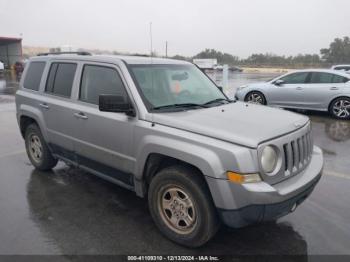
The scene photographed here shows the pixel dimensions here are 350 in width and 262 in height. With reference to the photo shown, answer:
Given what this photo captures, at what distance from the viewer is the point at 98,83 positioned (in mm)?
4273

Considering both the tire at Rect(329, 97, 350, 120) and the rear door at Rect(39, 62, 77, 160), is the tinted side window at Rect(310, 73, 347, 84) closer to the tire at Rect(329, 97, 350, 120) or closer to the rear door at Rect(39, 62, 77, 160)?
the tire at Rect(329, 97, 350, 120)

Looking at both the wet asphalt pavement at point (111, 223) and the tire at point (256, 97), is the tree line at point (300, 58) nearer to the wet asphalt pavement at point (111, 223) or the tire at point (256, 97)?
the tire at point (256, 97)

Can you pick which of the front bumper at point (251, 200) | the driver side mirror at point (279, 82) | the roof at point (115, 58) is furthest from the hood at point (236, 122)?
the driver side mirror at point (279, 82)

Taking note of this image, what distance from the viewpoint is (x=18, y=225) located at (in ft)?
12.6

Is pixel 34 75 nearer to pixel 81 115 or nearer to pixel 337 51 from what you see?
pixel 81 115

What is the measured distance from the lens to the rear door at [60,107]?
4613 mm

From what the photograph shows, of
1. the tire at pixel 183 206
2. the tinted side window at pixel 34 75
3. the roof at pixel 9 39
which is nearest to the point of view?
the tire at pixel 183 206

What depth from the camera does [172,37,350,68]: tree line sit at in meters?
62.2

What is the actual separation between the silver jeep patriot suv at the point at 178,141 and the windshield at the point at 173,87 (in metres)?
0.02

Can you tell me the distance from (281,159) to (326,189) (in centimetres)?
213

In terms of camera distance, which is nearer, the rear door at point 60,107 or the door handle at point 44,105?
the rear door at point 60,107

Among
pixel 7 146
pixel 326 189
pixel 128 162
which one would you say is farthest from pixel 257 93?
pixel 128 162

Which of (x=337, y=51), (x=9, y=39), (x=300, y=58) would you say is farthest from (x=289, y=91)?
(x=300, y=58)

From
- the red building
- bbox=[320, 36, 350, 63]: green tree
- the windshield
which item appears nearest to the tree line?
bbox=[320, 36, 350, 63]: green tree
